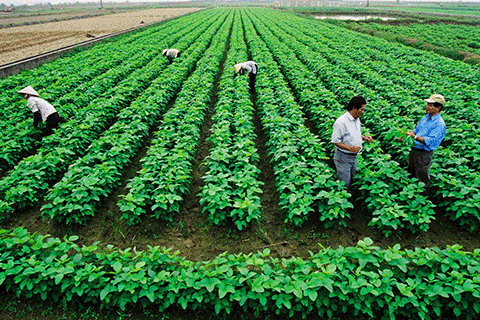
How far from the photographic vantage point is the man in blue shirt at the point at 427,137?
4483 mm

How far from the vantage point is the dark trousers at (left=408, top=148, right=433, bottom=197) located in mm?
4836

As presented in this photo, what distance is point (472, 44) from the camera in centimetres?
2066

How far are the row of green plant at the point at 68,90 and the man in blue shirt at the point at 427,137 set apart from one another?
8.92 m

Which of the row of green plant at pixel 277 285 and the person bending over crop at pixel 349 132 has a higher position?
the person bending over crop at pixel 349 132

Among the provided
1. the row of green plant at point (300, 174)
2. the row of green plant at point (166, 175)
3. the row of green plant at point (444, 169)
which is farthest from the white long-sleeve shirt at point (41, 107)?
the row of green plant at point (444, 169)

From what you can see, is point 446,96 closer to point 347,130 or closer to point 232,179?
point 347,130

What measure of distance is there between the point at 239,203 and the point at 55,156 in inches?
178

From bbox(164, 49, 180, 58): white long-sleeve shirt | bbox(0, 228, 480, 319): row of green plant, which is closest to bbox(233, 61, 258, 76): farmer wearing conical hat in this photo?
bbox(164, 49, 180, 58): white long-sleeve shirt

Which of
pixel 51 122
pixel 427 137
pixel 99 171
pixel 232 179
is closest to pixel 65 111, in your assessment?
pixel 51 122

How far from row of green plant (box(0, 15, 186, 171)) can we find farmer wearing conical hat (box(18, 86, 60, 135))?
0.38 m

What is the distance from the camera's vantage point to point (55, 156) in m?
5.88

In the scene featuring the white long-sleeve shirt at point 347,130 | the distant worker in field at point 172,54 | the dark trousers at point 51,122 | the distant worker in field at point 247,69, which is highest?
the distant worker in field at point 172,54

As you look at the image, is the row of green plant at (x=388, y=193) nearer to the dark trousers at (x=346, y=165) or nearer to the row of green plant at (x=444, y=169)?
the dark trousers at (x=346, y=165)

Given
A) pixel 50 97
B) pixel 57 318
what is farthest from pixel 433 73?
pixel 50 97
